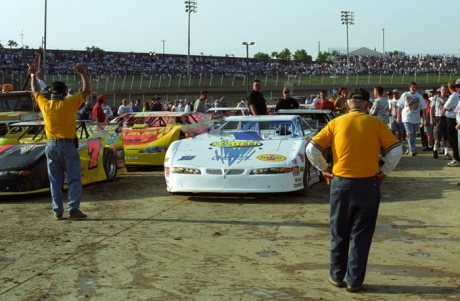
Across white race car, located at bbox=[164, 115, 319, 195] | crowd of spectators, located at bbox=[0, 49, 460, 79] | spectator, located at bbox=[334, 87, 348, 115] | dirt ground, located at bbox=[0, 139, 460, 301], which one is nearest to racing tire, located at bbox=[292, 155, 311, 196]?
white race car, located at bbox=[164, 115, 319, 195]

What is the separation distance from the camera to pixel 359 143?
5395mm

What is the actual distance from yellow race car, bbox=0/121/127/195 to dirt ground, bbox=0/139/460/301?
320mm

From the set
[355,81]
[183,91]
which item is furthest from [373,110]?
[355,81]

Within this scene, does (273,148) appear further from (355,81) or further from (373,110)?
(355,81)

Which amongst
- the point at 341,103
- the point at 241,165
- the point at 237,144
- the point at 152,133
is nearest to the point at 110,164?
the point at 152,133

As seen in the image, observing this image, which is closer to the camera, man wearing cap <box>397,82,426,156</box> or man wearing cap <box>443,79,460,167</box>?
man wearing cap <box>443,79,460,167</box>

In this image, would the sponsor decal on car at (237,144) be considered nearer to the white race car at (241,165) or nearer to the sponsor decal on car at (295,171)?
the white race car at (241,165)

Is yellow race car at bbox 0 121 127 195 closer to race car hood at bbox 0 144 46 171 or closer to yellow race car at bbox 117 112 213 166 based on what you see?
race car hood at bbox 0 144 46 171

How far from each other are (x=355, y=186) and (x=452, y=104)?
30.8 ft

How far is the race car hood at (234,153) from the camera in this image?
9.95 meters

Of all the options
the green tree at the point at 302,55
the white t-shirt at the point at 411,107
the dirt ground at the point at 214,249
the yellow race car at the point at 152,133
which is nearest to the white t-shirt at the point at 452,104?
the white t-shirt at the point at 411,107

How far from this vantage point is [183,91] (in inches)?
1987

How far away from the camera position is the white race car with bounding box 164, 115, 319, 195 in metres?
9.71

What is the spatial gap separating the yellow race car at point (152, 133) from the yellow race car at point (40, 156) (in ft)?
3.61
